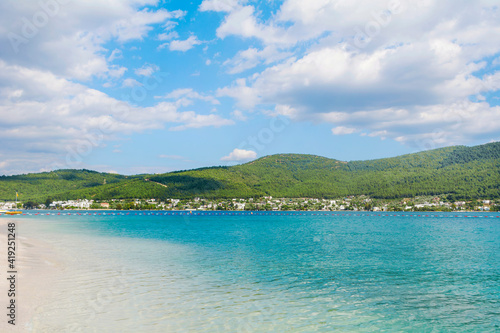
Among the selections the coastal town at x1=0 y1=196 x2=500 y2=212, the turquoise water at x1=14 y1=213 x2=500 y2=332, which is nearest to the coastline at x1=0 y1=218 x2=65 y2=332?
the turquoise water at x1=14 y1=213 x2=500 y2=332

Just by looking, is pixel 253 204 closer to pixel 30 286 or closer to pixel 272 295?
pixel 272 295

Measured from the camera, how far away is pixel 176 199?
199m

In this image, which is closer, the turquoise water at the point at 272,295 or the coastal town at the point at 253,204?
the turquoise water at the point at 272,295

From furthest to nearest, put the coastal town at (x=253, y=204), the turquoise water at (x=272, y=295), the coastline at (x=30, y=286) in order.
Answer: the coastal town at (x=253, y=204) → the turquoise water at (x=272, y=295) → the coastline at (x=30, y=286)

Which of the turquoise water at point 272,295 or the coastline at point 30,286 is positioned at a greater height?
the coastline at point 30,286

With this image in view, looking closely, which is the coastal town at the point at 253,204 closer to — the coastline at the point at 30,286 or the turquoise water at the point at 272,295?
the turquoise water at the point at 272,295

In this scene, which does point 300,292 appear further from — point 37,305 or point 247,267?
point 37,305

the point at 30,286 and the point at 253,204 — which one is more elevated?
the point at 30,286

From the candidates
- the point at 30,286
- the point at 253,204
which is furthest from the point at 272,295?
the point at 253,204

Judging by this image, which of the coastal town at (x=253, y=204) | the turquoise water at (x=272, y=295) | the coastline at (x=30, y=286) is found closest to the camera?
the coastline at (x=30, y=286)

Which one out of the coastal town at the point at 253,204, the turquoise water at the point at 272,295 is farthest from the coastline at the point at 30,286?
the coastal town at the point at 253,204

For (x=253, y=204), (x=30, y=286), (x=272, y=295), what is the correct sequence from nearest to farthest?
(x=30, y=286)
(x=272, y=295)
(x=253, y=204)

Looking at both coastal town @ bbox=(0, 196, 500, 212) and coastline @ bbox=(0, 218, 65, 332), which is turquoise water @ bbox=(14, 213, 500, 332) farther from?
coastal town @ bbox=(0, 196, 500, 212)

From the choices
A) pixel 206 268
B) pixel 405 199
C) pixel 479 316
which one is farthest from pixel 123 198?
pixel 479 316
